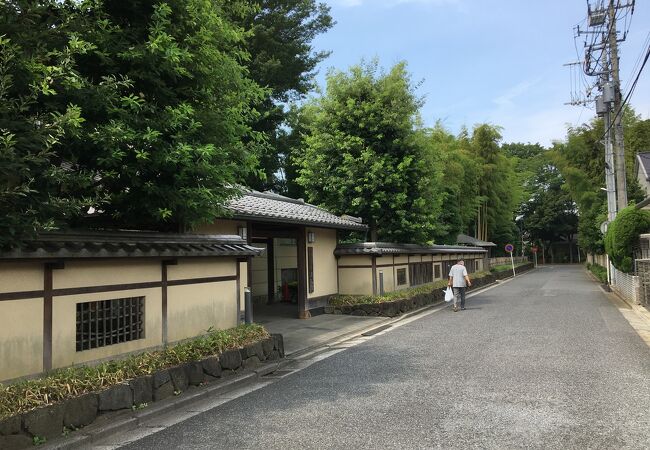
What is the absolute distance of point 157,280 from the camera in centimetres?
696

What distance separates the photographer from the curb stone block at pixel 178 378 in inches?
246

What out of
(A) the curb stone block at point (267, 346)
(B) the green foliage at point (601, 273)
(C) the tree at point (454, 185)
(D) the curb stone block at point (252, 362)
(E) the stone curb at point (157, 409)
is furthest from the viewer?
(B) the green foliage at point (601, 273)

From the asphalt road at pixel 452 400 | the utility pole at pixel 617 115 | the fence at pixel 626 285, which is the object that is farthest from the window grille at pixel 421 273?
the asphalt road at pixel 452 400

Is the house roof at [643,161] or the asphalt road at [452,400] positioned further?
the house roof at [643,161]

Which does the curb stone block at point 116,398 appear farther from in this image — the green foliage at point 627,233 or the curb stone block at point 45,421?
the green foliage at point 627,233

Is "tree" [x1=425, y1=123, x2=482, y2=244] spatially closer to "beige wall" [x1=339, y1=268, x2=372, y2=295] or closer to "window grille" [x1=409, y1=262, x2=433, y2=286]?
"window grille" [x1=409, y1=262, x2=433, y2=286]

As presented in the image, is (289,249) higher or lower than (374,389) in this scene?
higher

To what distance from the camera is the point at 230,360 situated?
7.31 meters

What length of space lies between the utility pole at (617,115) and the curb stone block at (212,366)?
18.4 meters

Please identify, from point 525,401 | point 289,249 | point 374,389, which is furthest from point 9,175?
point 289,249

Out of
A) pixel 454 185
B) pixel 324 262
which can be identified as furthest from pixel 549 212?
pixel 324 262

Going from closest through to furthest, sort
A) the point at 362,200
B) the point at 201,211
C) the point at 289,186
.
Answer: the point at 201,211 → the point at 362,200 → the point at 289,186

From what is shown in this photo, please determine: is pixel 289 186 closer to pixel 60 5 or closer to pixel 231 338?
pixel 231 338

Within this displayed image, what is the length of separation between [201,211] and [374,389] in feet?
11.7
